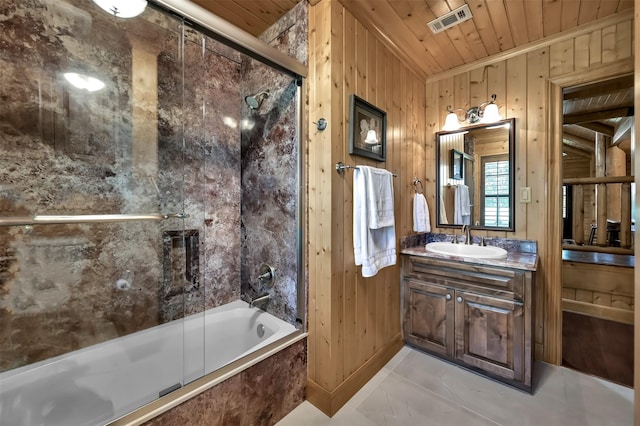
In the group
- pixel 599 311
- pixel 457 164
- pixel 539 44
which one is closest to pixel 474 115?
pixel 457 164

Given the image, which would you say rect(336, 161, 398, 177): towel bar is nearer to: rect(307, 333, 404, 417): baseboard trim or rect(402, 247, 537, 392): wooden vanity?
rect(402, 247, 537, 392): wooden vanity

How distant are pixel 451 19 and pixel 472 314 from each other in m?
2.00

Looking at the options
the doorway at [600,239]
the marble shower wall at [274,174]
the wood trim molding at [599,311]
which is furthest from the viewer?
the wood trim molding at [599,311]

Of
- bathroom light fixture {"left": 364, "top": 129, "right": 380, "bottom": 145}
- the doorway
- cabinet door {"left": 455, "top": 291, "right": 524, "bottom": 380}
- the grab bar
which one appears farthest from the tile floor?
bathroom light fixture {"left": 364, "top": 129, "right": 380, "bottom": 145}

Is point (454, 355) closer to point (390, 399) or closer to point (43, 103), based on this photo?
point (390, 399)

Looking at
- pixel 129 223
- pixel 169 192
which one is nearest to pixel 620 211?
pixel 169 192

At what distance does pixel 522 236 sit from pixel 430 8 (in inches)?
70.2

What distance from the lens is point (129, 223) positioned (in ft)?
5.64

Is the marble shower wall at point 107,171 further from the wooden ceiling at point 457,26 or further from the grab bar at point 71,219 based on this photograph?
the wooden ceiling at point 457,26

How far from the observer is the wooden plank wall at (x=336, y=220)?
1571 mm

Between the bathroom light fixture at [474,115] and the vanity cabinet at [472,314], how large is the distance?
4.03 ft

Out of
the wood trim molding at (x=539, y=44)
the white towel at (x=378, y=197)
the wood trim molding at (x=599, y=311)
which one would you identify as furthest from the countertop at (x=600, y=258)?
the white towel at (x=378, y=197)

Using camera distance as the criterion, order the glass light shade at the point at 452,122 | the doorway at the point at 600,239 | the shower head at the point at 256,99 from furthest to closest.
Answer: the glass light shade at the point at 452,122, the doorway at the point at 600,239, the shower head at the point at 256,99

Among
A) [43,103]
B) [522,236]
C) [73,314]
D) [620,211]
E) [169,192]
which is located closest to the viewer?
[43,103]
